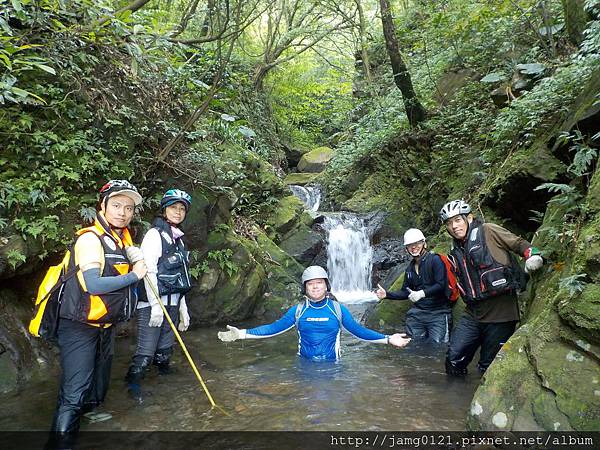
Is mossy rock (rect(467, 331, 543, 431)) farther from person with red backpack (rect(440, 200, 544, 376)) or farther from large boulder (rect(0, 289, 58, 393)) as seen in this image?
large boulder (rect(0, 289, 58, 393))

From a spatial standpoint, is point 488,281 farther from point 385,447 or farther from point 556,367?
point 385,447

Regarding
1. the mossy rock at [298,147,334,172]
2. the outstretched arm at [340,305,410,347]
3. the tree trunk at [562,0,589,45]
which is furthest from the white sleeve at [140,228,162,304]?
the mossy rock at [298,147,334,172]

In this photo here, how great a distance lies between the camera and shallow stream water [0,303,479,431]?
14.6 ft

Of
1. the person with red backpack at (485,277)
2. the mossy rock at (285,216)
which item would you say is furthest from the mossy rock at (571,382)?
the mossy rock at (285,216)

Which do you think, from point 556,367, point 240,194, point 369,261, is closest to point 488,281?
point 556,367

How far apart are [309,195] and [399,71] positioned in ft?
26.9

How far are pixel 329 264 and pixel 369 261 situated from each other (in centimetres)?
130

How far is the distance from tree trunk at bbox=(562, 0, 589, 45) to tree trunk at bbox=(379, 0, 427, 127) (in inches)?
165

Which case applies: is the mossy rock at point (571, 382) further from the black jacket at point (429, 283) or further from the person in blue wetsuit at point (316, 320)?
the black jacket at point (429, 283)

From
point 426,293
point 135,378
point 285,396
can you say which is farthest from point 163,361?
point 426,293

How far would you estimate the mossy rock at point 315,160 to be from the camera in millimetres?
23845

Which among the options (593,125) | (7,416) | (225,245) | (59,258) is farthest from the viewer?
(225,245)

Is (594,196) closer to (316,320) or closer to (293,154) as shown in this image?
(316,320)

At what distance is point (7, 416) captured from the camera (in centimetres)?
466
